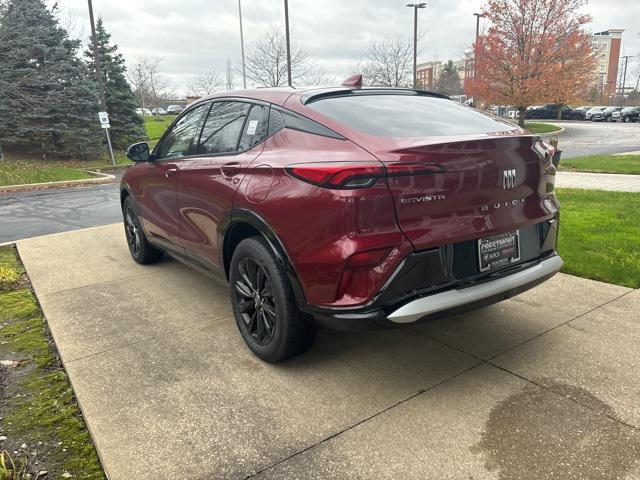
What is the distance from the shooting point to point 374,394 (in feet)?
9.18

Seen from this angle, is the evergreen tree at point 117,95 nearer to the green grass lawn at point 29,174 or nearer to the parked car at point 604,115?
the green grass lawn at point 29,174

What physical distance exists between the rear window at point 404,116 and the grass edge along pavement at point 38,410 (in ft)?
6.94

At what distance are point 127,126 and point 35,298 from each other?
881 inches

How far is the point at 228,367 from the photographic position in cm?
317

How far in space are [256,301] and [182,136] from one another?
184 centimetres

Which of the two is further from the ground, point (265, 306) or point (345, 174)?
point (345, 174)

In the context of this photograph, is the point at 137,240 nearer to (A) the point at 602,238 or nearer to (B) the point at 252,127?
(B) the point at 252,127

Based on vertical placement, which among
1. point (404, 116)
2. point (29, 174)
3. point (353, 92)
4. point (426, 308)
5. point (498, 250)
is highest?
point (353, 92)

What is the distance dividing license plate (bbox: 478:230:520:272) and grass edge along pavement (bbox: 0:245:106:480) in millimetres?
2126

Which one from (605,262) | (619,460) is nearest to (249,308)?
(619,460)

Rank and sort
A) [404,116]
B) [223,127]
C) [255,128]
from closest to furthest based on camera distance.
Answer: [404,116]
[255,128]
[223,127]

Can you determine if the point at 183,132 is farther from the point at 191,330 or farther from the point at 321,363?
the point at 321,363

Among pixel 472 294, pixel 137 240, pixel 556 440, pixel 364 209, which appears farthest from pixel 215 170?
pixel 556 440

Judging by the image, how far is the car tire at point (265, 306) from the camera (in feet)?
9.43
